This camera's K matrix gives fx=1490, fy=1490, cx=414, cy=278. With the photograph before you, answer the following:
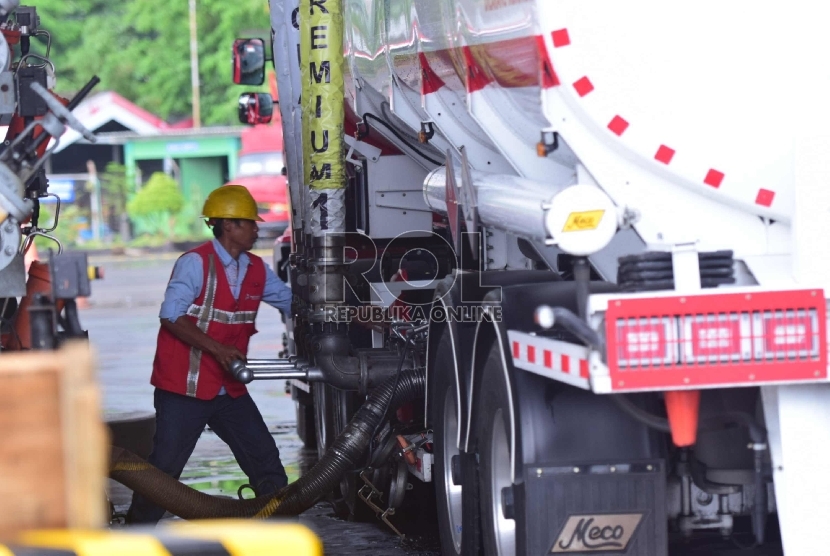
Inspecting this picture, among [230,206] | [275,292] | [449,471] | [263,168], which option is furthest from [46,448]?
[263,168]

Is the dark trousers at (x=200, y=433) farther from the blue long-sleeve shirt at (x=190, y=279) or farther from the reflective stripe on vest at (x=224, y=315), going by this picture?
the reflective stripe on vest at (x=224, y=315)

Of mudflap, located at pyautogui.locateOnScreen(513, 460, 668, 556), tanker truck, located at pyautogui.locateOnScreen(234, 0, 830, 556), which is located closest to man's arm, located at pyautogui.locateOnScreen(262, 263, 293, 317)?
tanker truck, located at pyautogui.locateOnScreen(234, 0, 830, 556)

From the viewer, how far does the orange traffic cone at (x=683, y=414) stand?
4312 mm

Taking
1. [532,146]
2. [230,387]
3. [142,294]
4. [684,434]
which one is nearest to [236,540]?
[684,434]

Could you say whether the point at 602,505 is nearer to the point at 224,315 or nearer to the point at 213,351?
the point at 213,351

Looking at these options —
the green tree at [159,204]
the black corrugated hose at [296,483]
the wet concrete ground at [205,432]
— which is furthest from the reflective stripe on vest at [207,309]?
the green tree at [159,204]

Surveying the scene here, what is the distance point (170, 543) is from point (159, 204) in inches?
1465

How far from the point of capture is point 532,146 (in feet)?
16.3

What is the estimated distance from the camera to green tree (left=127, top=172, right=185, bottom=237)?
39688 millimetres

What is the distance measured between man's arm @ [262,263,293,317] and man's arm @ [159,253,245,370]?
48cm

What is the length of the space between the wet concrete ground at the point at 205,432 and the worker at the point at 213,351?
23.9 inches

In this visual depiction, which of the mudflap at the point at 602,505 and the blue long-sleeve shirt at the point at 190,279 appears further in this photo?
the blue long-sleeve shirt at the point at 190,279

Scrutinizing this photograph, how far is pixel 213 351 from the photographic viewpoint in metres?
7.05

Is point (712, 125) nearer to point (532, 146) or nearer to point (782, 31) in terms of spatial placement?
point (782, 31)
